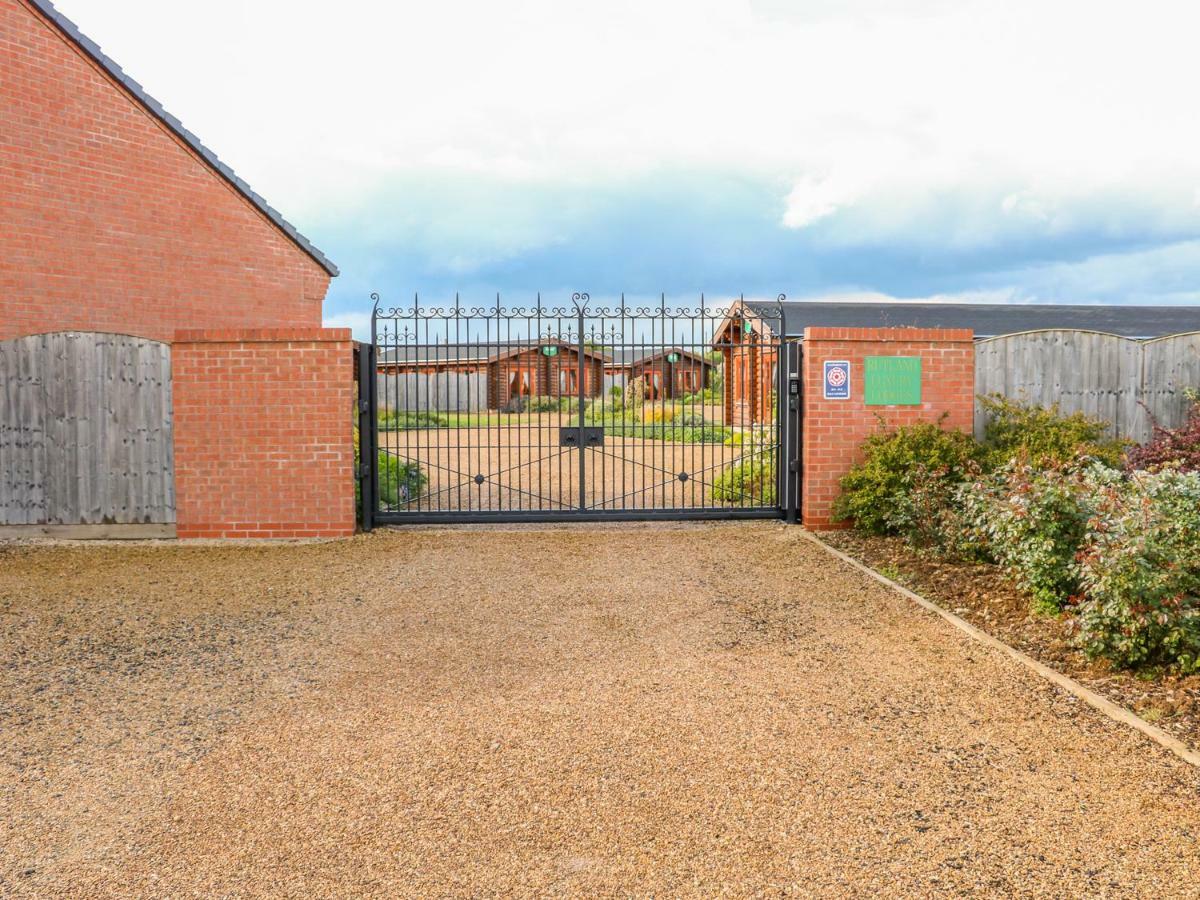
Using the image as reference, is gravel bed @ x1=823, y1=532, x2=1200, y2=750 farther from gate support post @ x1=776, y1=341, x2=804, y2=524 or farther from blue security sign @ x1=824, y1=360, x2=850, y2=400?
blue security sign @ x1=824, y1=360, x2=850, y2=400

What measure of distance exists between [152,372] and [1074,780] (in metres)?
8.86

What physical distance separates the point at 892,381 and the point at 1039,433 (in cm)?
154

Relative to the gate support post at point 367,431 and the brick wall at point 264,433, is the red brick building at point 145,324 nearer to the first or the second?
the brick wall at point 264,433

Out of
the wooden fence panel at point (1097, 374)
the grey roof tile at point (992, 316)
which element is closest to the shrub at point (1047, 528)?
the wooden fence panel at point (1097, 374)

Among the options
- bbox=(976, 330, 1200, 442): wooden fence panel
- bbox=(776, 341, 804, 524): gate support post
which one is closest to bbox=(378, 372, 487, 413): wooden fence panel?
bbox=(776, 341, 804, 524): gate support post

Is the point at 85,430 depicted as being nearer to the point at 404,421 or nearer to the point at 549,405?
the point at 549,405

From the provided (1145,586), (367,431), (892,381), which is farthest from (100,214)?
(1145,586)

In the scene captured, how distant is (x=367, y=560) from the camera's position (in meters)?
8.32

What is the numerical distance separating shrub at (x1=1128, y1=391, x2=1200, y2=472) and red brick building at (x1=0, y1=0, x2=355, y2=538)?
808 centimetres

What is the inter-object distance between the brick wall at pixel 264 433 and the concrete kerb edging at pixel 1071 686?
18.1ft

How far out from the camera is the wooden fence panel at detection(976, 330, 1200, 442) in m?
9.71

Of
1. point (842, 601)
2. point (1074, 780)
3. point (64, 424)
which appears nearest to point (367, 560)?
point (64, 424)

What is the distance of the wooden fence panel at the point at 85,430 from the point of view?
9211 mm

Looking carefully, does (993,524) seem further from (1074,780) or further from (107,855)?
(107,855)
